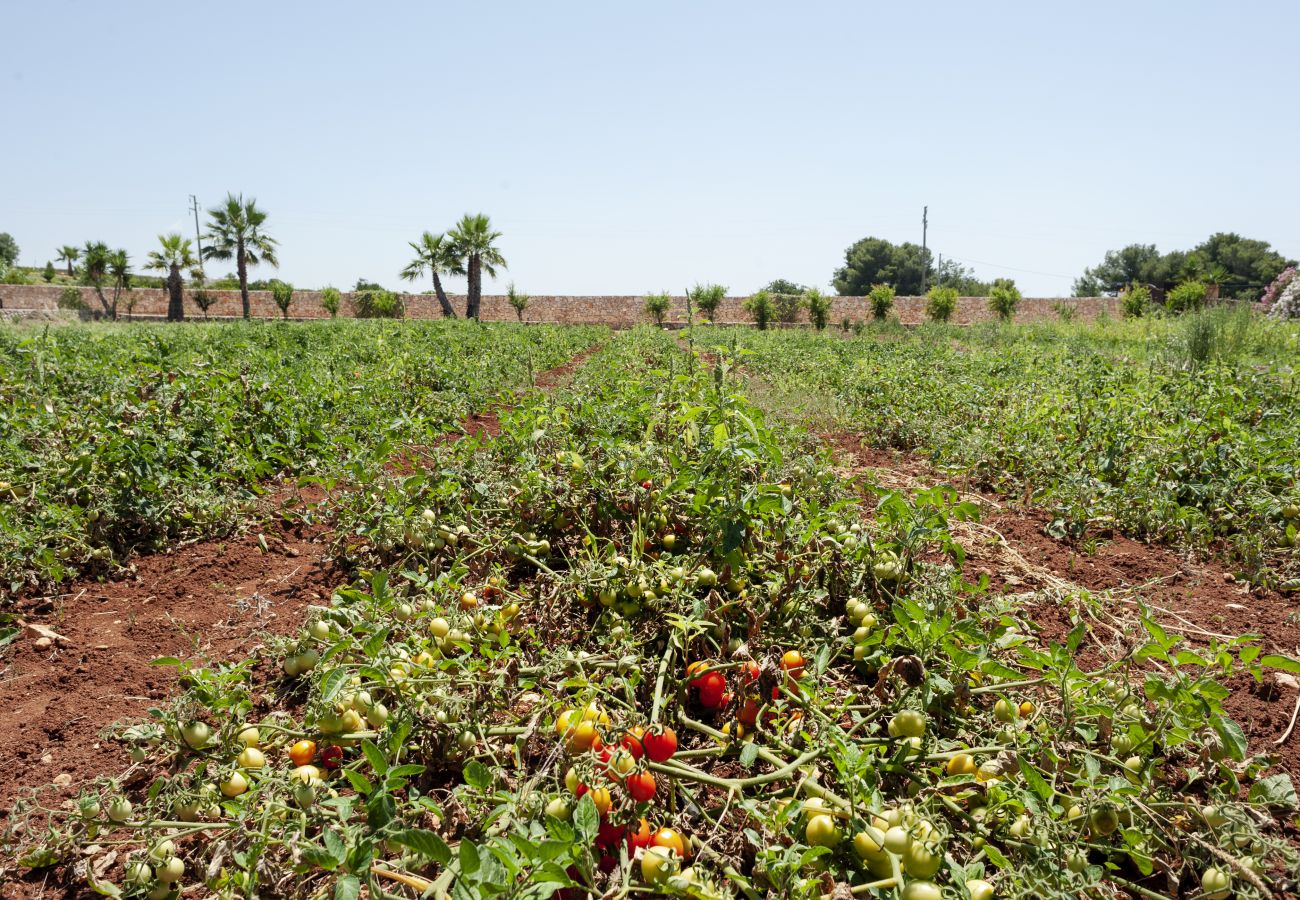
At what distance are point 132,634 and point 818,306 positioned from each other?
35.0m

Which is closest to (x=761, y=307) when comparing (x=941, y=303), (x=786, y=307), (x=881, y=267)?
(x=786, y=307)

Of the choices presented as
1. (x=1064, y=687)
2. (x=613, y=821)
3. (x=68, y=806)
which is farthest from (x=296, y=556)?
(x=1064, y=687)

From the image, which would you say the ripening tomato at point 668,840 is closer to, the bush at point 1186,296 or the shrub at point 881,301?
the bush at point 1186,296

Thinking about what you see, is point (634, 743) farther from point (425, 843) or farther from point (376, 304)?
point (376, 304)

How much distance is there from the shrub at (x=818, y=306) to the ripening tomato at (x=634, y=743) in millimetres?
34767

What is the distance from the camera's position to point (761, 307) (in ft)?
122

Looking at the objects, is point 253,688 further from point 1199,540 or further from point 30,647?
point 1199,540

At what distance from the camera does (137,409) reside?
13.9 feet

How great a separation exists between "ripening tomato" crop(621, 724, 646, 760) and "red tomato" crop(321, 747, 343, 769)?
28.0 inches

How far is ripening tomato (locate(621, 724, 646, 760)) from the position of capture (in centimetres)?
154

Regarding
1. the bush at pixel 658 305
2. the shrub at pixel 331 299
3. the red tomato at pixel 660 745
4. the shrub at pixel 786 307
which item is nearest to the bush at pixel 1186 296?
the shrub at pixel 786 307

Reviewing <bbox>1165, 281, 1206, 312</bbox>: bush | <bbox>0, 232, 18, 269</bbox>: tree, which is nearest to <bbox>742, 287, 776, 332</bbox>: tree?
<bbox>1165, 281, 1206, 312</bbox>: bush

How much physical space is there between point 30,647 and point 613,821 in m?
2.42

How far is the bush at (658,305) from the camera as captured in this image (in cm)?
4191
